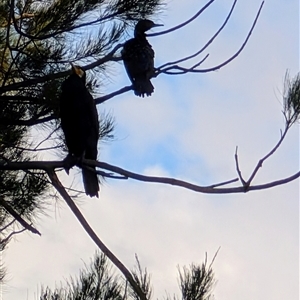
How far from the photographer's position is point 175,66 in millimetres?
2727

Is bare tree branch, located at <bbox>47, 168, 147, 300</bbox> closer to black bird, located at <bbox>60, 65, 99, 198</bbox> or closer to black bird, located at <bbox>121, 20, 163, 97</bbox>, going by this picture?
black bird, located at <bbox>60, 65, 99, 198</bbox>

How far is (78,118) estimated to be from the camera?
3021 mm

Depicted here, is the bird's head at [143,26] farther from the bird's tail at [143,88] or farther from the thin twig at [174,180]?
the thin twig at [174,180]

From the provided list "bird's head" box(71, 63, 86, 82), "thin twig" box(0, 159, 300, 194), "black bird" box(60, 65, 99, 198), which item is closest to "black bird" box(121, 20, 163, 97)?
"bird's head" box(71, 63, 86, 82)

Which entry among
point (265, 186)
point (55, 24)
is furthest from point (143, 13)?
point (265, 186)

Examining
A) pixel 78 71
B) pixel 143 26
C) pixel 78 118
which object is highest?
pixel 143 26

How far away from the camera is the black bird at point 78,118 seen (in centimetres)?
300

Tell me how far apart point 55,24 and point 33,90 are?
29cm

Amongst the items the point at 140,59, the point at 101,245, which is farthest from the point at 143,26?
the point at 101,245

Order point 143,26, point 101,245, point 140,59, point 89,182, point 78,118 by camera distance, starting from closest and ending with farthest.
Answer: point 101,245 < point 89,182 < point 78,118 < point 143,26 < point 140,59

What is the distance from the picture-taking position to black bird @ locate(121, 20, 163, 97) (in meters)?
3.69

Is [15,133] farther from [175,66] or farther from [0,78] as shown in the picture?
[175,66]

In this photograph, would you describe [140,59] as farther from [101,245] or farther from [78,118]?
[101,245]

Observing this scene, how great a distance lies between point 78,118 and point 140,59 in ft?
3.21
